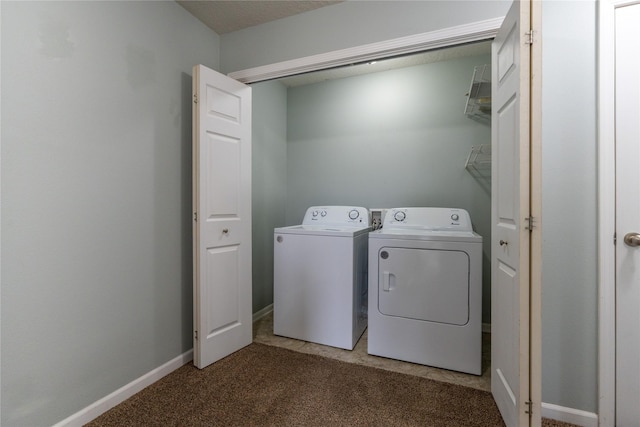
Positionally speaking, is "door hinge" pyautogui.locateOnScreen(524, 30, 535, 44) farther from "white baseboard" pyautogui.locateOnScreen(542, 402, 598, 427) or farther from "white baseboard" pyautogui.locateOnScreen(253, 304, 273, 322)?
"white baseboard" pyautogui.locateOnScreen(253, 304, 273, 322)

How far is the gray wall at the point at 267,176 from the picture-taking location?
2.96m

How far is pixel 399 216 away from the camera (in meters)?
2.61

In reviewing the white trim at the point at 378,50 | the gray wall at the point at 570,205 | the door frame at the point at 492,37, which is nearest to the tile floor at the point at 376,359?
the gray wall at the point at 570,205

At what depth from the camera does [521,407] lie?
1139 mm

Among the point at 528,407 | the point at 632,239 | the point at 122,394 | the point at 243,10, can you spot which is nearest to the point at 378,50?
the point at 243,10

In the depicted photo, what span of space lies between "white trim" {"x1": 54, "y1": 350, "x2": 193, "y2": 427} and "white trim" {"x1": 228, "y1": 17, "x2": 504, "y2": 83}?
2086 millimetres

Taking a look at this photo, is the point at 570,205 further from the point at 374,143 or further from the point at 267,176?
the point at 267,176

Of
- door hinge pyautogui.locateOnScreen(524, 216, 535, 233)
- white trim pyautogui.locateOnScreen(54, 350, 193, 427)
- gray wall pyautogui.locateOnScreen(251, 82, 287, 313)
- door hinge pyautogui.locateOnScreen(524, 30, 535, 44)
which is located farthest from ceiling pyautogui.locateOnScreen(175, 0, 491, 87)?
white trim pyautogui.locateOnScreen(54, 350, 193, 427)

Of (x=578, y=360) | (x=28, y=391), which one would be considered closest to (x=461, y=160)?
(x=578, y=360)

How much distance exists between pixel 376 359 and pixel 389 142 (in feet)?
6.48

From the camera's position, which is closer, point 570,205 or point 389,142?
point 570,205

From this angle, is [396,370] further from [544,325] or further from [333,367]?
[544,325]

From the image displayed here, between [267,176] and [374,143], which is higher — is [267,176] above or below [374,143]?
below

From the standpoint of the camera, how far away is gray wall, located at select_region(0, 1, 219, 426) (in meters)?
1.23
